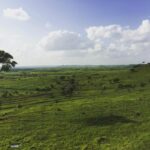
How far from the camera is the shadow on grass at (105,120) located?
140ft

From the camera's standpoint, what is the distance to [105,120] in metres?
44.4

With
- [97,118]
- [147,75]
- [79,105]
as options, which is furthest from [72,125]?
[147,75]

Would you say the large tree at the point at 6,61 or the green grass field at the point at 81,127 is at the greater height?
the large tree at the point at 6,61

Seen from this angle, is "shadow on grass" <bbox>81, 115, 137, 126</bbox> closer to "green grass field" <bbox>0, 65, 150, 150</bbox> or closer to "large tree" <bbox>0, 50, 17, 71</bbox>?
"green grass field" <bbox>0, 65, 150, 150</bbox>

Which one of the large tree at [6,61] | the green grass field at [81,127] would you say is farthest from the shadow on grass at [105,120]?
the large tree at [6,61]

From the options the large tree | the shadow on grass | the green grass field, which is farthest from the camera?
the large tree

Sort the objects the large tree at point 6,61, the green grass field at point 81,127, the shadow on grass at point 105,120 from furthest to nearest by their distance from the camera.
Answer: the large tree at point 6,61, the shadow on grass at point 105,120, the green grass field at point 81,127

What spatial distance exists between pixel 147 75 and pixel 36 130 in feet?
230

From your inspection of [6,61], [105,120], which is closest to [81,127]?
[105,120]

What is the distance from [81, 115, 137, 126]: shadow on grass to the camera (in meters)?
42.8

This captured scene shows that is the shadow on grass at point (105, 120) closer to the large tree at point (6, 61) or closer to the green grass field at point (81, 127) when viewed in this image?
the green grass field at point (81, 127)

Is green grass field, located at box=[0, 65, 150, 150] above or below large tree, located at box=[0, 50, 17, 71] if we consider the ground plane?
below

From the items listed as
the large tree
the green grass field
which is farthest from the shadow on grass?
the large tree

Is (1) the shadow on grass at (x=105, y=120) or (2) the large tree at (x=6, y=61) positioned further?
(2) the large tree at (x=6, y=61)
